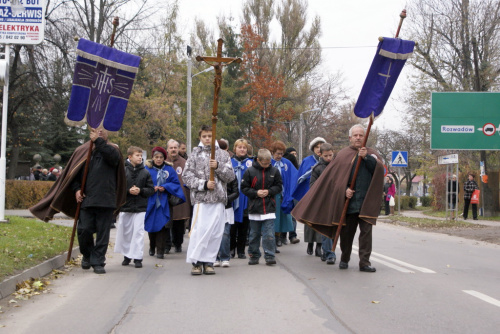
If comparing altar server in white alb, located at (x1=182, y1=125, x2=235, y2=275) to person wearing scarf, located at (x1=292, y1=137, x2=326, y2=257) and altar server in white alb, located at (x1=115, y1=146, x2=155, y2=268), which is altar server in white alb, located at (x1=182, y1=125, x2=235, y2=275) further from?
person wearing scarf, located at (x1=292, y1=137, x2=326, y2=257)

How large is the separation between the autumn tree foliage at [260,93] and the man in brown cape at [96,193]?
40.7m

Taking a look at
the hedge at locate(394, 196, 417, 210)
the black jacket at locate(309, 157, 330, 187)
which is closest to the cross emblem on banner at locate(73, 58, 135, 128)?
the black jacket at locate(309, 157, 330, 187)

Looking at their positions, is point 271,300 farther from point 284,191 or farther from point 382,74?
point 284,191

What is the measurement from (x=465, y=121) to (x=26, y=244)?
59.1 ft

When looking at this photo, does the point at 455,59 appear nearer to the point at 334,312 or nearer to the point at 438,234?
the point at 438,234

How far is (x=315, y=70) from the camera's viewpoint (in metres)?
51.7

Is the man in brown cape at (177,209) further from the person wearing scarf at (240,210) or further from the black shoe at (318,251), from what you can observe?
the black shoe at (318,251)

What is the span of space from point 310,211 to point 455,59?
74.8 feet

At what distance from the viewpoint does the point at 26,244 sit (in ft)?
33.7

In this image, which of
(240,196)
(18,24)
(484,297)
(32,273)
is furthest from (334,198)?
(18,24)

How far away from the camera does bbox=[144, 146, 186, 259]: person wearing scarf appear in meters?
11.0

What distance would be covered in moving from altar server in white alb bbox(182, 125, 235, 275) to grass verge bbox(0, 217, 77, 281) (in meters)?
2.18

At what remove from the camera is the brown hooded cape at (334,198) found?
8922 mm

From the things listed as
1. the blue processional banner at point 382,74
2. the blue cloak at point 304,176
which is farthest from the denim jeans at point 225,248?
the blue processional banner at point 382,74
